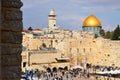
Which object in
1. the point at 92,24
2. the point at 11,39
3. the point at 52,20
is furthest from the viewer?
the point at 92,24

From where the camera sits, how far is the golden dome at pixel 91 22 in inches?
2589

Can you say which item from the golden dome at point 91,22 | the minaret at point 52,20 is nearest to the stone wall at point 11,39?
the minaret at point 52,20

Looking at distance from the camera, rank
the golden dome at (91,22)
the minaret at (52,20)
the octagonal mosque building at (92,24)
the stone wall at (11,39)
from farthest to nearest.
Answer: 1. the octagonal mosque building at (92,24)
2. the golden dome at (91,22)
3. the minaret at (52,20)
4. the stone wall at (11,39)

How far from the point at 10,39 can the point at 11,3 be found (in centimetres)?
36

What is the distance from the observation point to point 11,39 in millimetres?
3729

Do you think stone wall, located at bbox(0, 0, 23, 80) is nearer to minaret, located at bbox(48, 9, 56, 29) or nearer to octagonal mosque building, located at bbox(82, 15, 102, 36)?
minaret, located at bbox(48, 9, 56, 29)

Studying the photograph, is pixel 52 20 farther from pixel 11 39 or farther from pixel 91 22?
pixel 11 39

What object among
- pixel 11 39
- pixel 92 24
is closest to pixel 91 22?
pixel 92 24

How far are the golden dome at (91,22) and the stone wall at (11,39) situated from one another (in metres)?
62.0

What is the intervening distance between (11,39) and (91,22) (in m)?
62.3

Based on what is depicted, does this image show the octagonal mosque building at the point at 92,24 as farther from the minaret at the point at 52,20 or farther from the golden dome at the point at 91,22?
the minaret at the point at 52,20

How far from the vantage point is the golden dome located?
6575 cm

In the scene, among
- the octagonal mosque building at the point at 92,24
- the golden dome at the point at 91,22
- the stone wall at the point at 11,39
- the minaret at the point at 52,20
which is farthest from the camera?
the octagonal mosque building at the point at 92,24

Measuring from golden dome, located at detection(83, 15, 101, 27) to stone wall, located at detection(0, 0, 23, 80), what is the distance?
62.0 metres
